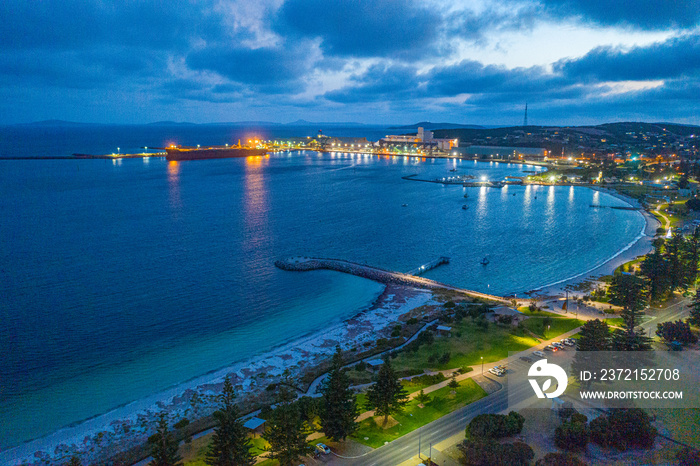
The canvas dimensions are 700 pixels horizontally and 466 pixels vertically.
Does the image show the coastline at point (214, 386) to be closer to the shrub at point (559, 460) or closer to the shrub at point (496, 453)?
the shrub at point (496, 453)

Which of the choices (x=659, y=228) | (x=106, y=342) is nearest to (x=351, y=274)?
(x=106, y=342)

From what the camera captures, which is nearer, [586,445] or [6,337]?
[586,445]

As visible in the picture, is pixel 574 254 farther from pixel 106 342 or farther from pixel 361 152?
pixel 361 152

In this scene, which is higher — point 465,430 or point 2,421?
point 465,430

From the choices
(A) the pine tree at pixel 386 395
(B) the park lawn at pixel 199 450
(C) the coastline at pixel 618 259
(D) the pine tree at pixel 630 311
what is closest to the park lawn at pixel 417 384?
(A) the pine tree at pixel 386 395

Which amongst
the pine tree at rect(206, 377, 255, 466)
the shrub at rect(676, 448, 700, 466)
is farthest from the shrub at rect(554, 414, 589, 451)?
the pine tree at rect(206, 377, 255, 466)

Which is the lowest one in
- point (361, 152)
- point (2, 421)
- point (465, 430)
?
point (2, 421)
